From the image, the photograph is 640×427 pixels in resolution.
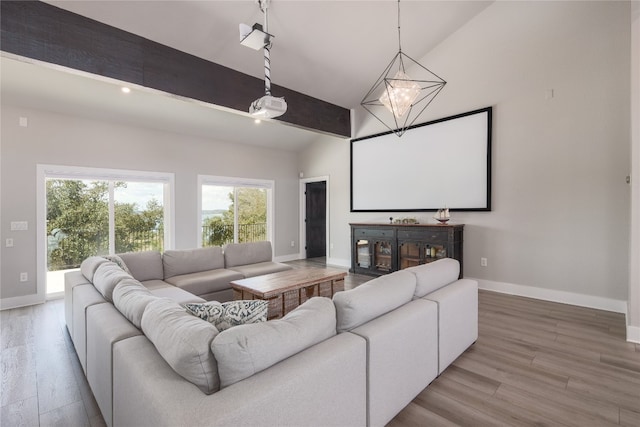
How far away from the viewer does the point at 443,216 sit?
15.5 feet

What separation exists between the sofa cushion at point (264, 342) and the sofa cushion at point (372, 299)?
0.14m

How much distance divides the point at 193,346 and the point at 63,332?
3.06 m

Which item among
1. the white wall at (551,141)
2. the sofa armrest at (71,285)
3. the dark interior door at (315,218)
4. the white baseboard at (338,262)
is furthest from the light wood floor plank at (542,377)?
the dark interior door at (315,218)

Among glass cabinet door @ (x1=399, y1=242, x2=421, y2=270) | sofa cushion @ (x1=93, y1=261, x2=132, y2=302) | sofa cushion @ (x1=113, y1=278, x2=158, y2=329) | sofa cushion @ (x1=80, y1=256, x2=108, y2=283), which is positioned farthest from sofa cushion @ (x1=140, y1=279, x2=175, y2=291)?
glass cabinet door @ (x1=399, y1=242, x2=421, y2=270)

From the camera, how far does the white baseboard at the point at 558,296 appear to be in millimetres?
3619

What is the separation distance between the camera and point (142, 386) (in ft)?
3.77

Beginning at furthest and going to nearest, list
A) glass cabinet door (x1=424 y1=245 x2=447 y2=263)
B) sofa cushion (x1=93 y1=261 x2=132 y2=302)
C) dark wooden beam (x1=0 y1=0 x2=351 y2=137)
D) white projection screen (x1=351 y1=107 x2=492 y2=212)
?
glass cabinet door (x1=424 y1=245 x2=447 y2=263) < white projection screen (x1=351 y1=107 x2=492 y2=212) < dark wooden beam (x1=0 y1=0 x2=351 y2=137) < sofa cushion (x1=93 y1=261 x2=132 y2=302)

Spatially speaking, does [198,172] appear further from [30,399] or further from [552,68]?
[552,68]

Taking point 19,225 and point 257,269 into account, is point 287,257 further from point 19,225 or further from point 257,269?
point 19,225

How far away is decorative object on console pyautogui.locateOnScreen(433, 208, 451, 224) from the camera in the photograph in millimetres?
4715

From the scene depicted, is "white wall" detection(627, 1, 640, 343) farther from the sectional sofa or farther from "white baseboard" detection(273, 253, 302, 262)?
"white baseboard" detection(273, 253, 302, 262)

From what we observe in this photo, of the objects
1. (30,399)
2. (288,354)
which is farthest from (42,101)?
(288,354)

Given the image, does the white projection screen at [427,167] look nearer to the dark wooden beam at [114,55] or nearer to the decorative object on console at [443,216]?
the decorative object on console at [443,216]

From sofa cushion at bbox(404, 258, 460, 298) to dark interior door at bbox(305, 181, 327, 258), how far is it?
5.23m
